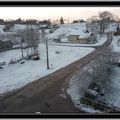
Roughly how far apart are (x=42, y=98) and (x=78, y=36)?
8038mm

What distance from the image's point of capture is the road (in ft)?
12.0

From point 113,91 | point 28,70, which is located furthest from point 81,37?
point 113,91

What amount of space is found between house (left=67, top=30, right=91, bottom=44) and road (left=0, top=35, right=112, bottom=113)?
6.34 m

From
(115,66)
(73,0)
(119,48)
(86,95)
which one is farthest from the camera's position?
(119,48)

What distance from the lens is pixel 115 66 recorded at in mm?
6453

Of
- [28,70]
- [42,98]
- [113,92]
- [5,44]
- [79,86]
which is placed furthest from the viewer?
[5,44]

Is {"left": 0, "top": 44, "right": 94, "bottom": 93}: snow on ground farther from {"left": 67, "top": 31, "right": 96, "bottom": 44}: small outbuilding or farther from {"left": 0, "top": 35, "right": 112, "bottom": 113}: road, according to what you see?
{"left": 67, "top": 31, "right": 96, "bottom": 44}: small outbuilding

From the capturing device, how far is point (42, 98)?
418 cm

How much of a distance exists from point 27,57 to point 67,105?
4.58 metres

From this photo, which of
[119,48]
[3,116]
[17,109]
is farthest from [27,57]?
[3,116]

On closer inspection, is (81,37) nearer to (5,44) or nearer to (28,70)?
(5,44)

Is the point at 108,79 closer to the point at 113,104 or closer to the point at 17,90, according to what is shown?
the point at 113,104

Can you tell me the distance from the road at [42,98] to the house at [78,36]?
634cm

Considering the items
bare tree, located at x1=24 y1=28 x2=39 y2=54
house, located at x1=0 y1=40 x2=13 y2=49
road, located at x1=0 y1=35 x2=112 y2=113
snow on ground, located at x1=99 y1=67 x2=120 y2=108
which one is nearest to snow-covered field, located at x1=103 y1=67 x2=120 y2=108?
snow on ground, located at x1=99 y1=67 x2=120 y2=108
